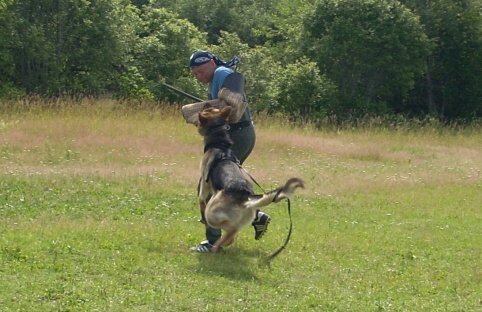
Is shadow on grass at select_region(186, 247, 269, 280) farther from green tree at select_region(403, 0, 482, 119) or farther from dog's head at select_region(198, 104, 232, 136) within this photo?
green tree at select_region(403, 0, 482, 119)

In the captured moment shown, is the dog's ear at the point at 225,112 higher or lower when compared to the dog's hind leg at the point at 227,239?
higher

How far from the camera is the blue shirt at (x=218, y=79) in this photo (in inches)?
306

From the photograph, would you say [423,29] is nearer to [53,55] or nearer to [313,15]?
[313,15]

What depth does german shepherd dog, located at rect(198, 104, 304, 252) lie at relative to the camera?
6747mm

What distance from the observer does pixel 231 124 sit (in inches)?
308

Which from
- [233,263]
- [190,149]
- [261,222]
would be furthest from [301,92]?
[233,263]

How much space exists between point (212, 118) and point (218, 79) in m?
0.53

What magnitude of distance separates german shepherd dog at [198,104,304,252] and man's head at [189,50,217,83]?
436 millimetres

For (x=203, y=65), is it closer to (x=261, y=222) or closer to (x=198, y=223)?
(x=261, y=222)

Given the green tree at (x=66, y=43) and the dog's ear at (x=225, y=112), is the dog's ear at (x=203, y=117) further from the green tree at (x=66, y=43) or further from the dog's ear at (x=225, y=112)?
the green tree at (x=66, y=43)

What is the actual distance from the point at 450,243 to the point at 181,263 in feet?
11.5

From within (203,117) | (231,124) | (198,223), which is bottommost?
(198,223)

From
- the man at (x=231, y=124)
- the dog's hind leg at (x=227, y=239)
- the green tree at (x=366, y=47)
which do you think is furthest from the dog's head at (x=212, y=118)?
the green tree at (x=366, y=47)

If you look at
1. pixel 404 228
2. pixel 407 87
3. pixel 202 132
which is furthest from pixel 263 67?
pixel 202 132
